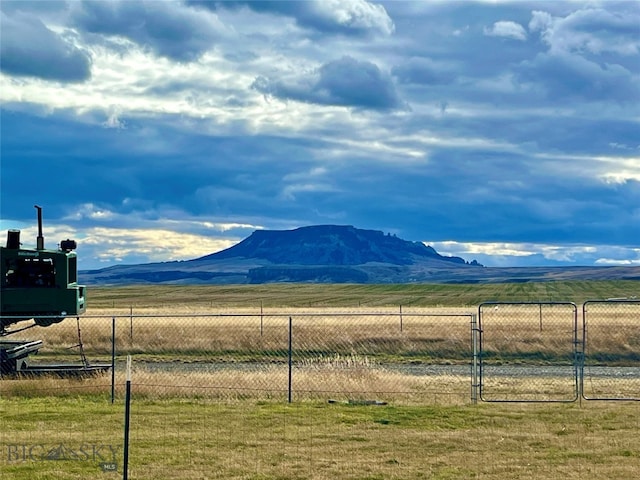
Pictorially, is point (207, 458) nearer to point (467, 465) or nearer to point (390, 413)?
point (467, 465)

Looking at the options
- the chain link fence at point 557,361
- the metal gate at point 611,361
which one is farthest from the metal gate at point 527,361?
the metal gate at point 611,361

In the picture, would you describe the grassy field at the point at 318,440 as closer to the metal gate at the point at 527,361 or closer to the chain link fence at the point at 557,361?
the metal gate at the point at 527,361

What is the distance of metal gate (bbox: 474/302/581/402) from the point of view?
58.6 ft

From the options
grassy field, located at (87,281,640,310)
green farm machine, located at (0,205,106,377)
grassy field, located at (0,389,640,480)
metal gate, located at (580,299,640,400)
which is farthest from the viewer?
grassy field, located at (87,281,640,310)

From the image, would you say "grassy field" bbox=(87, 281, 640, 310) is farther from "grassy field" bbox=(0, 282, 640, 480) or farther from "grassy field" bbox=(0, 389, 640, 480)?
"grassy field" bbox=(0, 389, 640, 480)

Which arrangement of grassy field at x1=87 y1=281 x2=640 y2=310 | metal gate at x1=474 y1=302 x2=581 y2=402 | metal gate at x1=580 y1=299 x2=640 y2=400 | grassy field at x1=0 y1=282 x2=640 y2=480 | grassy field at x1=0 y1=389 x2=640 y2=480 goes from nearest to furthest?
1. grassy field at x1=0 y1=389 x2=640 y2=480
2. grassy field at x1=0 y1=282 x2=640 y2=480
3. metal gate at x1=474 y1=302 x2=581 y2=402
4. metal gate at x1=580 y1=299 x2=640 y2=400
5. grassy field at x1=87 y1=281 x2=640 y2=310

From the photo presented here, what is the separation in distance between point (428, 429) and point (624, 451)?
3.12m

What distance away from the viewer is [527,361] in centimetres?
2752

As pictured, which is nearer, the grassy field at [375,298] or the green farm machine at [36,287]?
the green farm machine at [36,287]

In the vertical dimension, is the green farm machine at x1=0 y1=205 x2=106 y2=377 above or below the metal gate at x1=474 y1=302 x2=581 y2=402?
above

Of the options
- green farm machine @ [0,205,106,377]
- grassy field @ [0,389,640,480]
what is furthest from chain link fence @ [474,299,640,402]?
green farm machine @ [0,205,106,377]

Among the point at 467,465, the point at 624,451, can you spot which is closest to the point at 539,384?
the point at 624,451

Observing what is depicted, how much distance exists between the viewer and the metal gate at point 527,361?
17.9 meters

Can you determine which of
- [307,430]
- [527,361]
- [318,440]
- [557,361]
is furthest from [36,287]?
[557,361]
